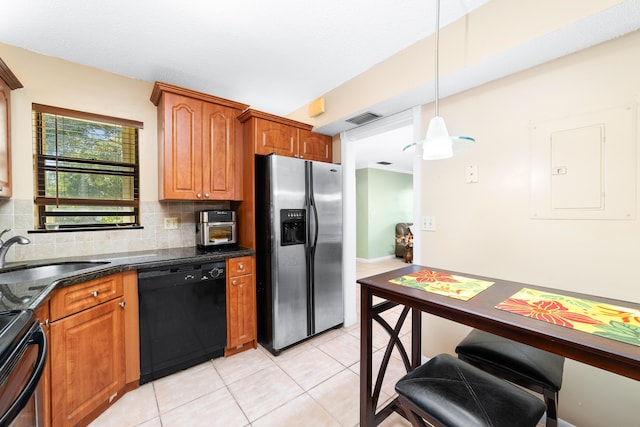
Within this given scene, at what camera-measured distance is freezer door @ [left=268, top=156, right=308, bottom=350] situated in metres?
2.30

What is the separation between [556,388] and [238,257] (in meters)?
2.10

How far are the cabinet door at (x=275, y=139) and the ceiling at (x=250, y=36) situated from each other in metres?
0.40

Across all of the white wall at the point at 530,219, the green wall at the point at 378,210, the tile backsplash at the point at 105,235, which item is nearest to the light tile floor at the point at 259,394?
the white wall at the point at 530,219

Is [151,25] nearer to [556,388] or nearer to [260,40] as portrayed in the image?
[260,40]

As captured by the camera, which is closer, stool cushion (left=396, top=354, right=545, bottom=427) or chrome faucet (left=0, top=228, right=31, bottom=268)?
stool cushion (left=396, top=354, right=545, bottom=427)

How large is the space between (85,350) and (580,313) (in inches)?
96.6

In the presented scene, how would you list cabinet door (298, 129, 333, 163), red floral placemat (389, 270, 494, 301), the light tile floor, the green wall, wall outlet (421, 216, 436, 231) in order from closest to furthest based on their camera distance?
red floral placemat (389, 270, 494, 301) < the light tile floor < wall outlet (421, 216, 436, 231) < cabinet door (298, 129, 333, 163) < the green wall

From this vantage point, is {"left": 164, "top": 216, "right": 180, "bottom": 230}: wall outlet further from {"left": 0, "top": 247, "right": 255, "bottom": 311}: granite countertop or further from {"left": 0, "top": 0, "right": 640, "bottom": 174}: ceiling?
{"left": 0, "top": 0, "right": 640, "bottom": 174}: ceiling

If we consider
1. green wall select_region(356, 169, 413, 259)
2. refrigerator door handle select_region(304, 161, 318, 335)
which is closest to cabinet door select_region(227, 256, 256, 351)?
refrigerator door handle select_region(304, 161, 318, 335)

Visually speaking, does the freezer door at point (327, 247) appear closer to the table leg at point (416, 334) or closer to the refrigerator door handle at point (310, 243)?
the refrigerator door handle at point (310, 243)

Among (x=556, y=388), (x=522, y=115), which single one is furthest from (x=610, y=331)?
(x=522, y=115)

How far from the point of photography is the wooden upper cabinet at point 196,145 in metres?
2.16

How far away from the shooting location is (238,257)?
7.50 feet

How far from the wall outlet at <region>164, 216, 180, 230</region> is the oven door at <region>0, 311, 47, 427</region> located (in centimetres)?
152
